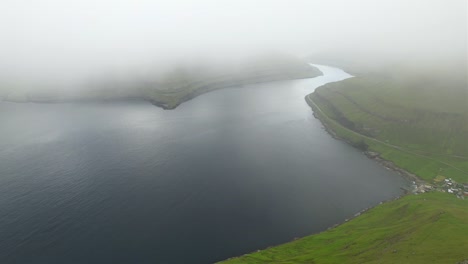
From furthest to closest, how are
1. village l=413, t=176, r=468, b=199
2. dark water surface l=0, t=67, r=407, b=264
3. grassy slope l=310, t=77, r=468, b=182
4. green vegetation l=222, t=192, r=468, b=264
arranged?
1. grassy slope l=310, t=77, r=468, b=182
2. village l=413, t=176, r=468, b=199
3. dark water surface l=0, t=67, r=407, b=264
4. green vegetation l=222, t=192, r=468, b=264

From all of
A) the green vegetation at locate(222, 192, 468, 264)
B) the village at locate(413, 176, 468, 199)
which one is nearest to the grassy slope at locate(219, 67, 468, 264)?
the green vegetation at locate(222, 192, 468, 264)

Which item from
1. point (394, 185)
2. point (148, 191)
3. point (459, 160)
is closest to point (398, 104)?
point (459, 160)

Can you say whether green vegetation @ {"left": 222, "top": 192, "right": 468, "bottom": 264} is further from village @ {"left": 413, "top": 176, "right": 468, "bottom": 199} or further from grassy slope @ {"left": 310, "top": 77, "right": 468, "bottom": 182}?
grassy slope @ {"left": 310, "top": 77, "right": 468, "bottom": 182}

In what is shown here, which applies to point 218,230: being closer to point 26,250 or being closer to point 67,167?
point 26,250

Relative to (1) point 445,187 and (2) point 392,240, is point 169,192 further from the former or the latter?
(1) point 445,187

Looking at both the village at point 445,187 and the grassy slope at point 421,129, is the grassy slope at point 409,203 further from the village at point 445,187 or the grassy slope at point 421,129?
the village at point 445,187

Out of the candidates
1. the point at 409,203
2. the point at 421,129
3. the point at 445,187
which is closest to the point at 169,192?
the point at 409,203

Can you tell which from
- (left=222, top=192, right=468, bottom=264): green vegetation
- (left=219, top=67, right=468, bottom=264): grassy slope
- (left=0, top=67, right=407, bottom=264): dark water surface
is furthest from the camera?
(left=0, top=67, right=407, bottom=264): dark water surface
